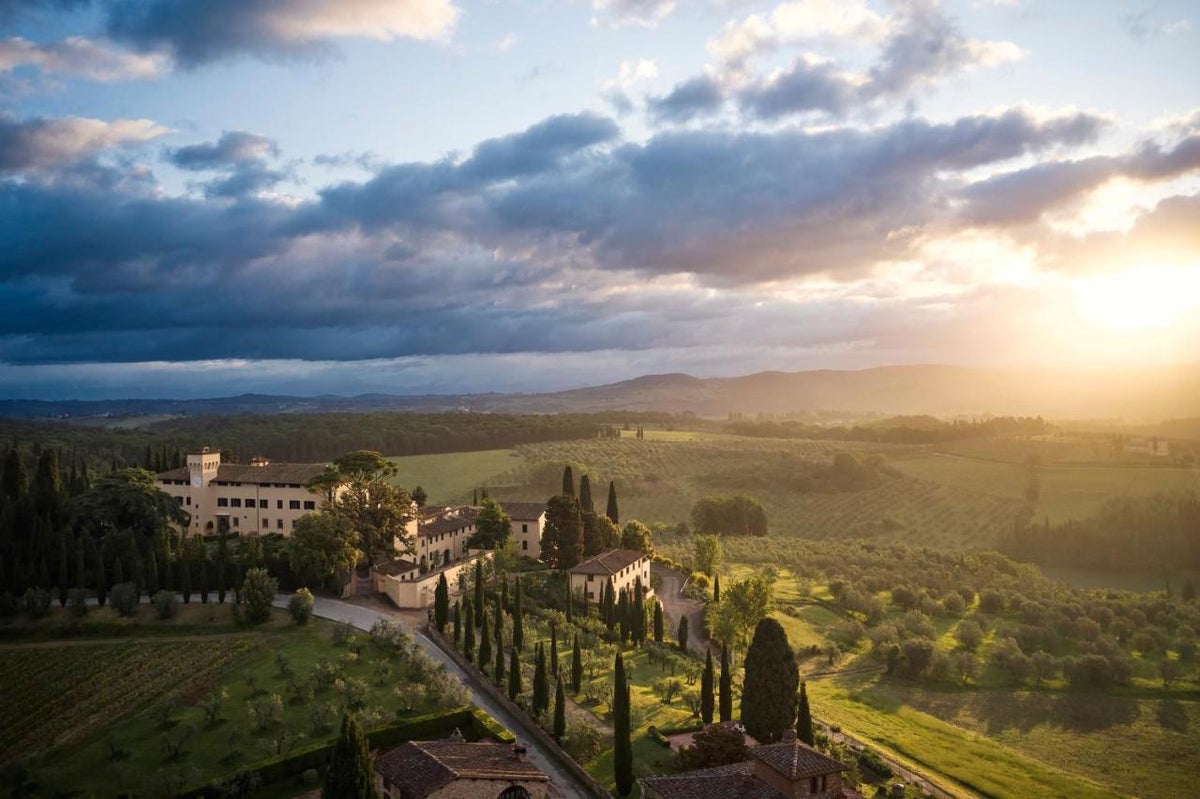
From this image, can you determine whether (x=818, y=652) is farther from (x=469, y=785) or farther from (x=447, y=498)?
(x=447, y=498)

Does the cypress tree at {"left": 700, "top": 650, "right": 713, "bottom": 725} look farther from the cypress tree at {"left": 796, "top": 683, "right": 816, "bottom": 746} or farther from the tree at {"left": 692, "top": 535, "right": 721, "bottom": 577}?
the tree at {"left": 692, "top": 535, "right": 721, "bottom": 577}

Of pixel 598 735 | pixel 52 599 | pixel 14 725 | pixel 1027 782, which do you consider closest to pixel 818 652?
pixel 1027 782

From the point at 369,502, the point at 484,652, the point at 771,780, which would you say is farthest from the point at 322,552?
the point at 771,780

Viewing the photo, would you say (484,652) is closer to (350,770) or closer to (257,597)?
(257,597)

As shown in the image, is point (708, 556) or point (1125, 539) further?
point (1125, 539)

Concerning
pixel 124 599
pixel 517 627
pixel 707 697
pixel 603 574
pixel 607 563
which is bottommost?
pixel 707 697

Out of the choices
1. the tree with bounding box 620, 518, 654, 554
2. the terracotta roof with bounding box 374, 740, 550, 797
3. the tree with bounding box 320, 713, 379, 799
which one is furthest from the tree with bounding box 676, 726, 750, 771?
the tree with bounding box 620, 518, 654, 554
